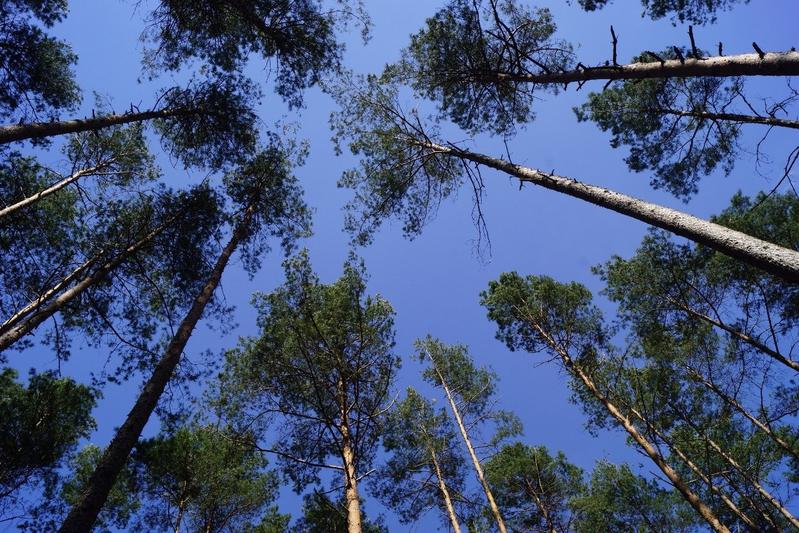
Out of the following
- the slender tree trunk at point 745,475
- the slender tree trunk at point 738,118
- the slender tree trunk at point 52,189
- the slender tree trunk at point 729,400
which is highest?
the slender tree trunk at point 52,189

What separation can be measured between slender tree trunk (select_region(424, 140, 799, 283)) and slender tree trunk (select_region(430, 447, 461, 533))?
9113 millimetres

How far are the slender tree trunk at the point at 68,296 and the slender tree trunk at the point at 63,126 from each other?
2.07 m

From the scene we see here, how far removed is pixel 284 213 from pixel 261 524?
8.27 metres

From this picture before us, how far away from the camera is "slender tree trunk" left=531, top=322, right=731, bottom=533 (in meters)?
7.13

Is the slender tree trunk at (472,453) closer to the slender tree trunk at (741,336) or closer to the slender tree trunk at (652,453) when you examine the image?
the slender tree trunk at (652,453)

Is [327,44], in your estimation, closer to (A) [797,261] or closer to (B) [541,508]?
(A) [797,261]

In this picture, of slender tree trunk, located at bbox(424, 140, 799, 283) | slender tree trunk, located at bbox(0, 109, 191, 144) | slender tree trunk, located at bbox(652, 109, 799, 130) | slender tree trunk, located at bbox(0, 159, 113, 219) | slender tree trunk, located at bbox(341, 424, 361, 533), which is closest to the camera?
slender tree trunk, located at bbox(424, 140, 799, 283)

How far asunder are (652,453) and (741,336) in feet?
11.6

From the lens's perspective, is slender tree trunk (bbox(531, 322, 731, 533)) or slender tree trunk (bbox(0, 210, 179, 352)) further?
slender tree trunk (bbox(531, 322, 731, 533))

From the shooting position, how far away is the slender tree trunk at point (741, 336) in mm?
8062

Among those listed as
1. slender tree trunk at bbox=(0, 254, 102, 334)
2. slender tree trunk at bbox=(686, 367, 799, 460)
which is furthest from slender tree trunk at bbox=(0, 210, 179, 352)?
slender tree trunk at bbox=(686, 367, 799, 460)

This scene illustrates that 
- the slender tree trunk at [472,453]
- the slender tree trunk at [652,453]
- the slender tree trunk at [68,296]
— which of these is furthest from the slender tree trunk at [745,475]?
the slender tree trunk at [68,296]

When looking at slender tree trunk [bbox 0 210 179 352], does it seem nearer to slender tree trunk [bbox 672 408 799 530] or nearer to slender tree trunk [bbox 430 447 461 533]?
slender tree trunk [bbox 430 447 461 533]

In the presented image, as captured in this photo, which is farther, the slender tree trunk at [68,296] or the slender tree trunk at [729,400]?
the slender tree trunk at [729,400]
